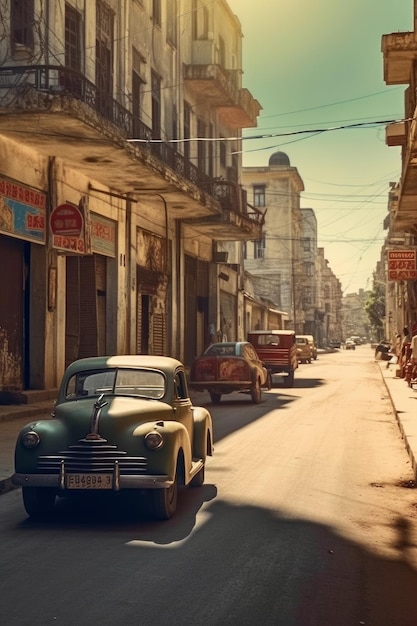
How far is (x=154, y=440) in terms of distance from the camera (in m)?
7.52

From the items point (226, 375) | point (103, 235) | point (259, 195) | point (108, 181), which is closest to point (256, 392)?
point (226, 375)

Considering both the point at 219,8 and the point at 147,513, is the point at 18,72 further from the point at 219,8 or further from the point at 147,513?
the point at 219,8

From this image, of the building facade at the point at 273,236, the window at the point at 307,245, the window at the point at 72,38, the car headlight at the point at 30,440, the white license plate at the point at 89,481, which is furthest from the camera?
the window at the point at 307,245

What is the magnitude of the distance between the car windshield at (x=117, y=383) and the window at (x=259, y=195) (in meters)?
77.8

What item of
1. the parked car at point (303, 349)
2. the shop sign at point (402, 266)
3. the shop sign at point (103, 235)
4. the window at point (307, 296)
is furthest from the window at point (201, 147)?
the window at point (307, 296)

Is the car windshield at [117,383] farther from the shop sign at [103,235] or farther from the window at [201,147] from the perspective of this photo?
the window at [201,147]

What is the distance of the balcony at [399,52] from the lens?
2120cm

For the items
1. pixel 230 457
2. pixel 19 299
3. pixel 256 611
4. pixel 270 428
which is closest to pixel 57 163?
pixel 19 299

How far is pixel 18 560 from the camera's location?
6176mm

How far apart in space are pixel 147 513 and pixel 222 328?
33.7m

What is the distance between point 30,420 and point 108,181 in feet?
28.8

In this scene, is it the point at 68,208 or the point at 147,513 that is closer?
the point at 147,513

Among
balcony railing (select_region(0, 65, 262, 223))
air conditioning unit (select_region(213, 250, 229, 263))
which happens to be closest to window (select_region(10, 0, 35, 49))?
balcony railing (select_region(0, 65, 262, 223))

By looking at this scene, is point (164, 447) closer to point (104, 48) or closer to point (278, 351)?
point (104, 48)
